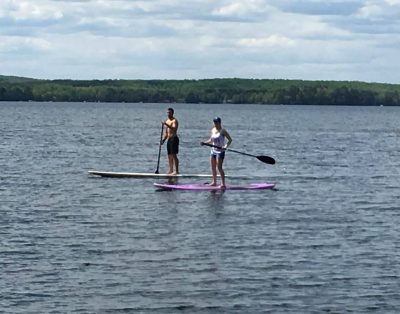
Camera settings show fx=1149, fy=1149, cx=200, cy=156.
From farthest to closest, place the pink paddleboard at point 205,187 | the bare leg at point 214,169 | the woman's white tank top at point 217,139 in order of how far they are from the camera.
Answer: the pink paddleboard at point 205,187
the bare leg at point 214,169
the woman's white tank top at point 217,139

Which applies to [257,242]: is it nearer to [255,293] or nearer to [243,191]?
[255,293]

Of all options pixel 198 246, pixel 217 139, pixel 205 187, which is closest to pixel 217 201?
pixel 217 139

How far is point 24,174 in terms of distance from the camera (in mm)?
41812

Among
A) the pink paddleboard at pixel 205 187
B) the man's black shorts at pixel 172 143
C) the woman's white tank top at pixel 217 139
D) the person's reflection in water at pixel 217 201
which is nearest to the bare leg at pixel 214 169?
the pink paddleboard at pixel 205 187

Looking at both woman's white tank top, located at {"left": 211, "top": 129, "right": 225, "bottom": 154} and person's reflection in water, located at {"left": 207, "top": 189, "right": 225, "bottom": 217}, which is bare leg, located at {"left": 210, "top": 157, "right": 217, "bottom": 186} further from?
woman's white tank top, located at {"left": 211, "top": 129, "right": 225, "bottom": 154}

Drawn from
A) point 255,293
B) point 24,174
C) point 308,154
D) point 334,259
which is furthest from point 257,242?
point 308,154

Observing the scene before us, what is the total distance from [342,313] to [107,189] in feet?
58.1

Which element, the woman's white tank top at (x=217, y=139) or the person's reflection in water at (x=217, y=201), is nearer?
the person's reflection in water at (x=217, y=201)

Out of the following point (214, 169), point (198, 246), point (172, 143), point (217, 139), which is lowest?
point (198, 246)

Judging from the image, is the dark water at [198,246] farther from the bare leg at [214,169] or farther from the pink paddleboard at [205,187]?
the bare leg at [214,169]

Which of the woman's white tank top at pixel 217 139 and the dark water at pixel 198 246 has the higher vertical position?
the woman's white tank top at pixel 217 139

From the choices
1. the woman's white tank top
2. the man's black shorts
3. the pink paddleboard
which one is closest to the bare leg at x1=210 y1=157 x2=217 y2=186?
the pink paddleboard

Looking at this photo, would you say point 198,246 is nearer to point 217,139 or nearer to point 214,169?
point 217,139

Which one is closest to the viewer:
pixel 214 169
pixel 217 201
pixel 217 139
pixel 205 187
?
pixel 217 201
